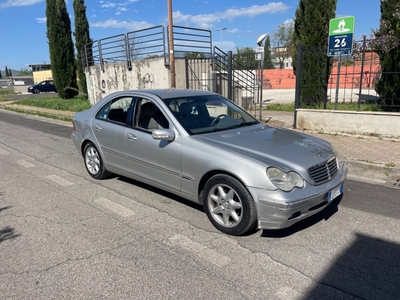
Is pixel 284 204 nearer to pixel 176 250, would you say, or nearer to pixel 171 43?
pixel 176 250

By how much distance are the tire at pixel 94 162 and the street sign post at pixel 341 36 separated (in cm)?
690

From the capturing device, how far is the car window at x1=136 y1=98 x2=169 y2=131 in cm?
438

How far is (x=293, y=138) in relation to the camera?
424 centimetres

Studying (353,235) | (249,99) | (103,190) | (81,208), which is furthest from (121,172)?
(249,99)

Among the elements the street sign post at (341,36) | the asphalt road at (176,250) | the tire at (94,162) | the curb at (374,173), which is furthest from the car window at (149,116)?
the street sign post at (341,36)

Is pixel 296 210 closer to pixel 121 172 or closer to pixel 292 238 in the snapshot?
pixel 292 238

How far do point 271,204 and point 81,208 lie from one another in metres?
2.66

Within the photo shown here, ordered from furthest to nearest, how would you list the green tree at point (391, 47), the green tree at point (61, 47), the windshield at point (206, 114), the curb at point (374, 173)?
the green tree at point (61, 47), the green tree at point (391, 47), the curb at point (374, 173), the windshield at point (206, 114)

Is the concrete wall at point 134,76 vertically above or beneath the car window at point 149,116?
above

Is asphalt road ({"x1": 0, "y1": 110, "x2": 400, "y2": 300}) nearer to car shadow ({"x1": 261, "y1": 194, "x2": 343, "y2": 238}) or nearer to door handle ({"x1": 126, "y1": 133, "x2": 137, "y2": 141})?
car shadow ({"x1": 261, "y1": 194, "x2": 343, "y2": 238})

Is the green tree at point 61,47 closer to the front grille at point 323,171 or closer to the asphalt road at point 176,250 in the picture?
the asphalt road at point 176,250

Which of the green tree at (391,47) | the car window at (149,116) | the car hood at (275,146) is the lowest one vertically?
the car hood at (275,146)

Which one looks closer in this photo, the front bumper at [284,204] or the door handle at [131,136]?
the front bumper at [284,204]

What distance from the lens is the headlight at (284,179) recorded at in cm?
326
